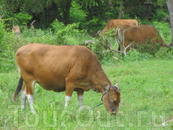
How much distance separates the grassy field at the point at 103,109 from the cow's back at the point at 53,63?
1.51 ft

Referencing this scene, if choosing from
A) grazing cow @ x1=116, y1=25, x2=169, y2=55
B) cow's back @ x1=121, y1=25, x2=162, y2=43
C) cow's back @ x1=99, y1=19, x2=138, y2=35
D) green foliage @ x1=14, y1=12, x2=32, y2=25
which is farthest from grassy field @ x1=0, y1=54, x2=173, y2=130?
green foliage @ x1=14, y1=12, x2=32, y2=25

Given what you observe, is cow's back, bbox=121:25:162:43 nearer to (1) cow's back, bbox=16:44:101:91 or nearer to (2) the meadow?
(2) the meadow

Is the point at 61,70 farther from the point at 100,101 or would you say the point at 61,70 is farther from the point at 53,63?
the point at 100,101

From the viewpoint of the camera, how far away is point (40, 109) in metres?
6.36

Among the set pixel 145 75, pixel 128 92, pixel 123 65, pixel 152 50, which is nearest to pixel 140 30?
pixel 152 50

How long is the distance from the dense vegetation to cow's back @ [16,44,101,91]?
0.45 m

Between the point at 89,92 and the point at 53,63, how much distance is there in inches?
101

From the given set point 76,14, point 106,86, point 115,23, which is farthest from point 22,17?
point 106,86

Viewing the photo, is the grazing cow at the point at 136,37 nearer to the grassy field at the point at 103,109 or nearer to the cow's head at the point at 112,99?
the grassy field at the point at 103,109

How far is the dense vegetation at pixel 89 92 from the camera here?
686 cm

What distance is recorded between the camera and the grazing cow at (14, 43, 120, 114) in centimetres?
812

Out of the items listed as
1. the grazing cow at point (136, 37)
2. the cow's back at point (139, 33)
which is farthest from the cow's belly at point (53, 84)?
the cow's back at point (139, 33)

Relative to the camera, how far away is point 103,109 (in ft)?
27.9

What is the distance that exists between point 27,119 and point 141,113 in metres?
2.42
